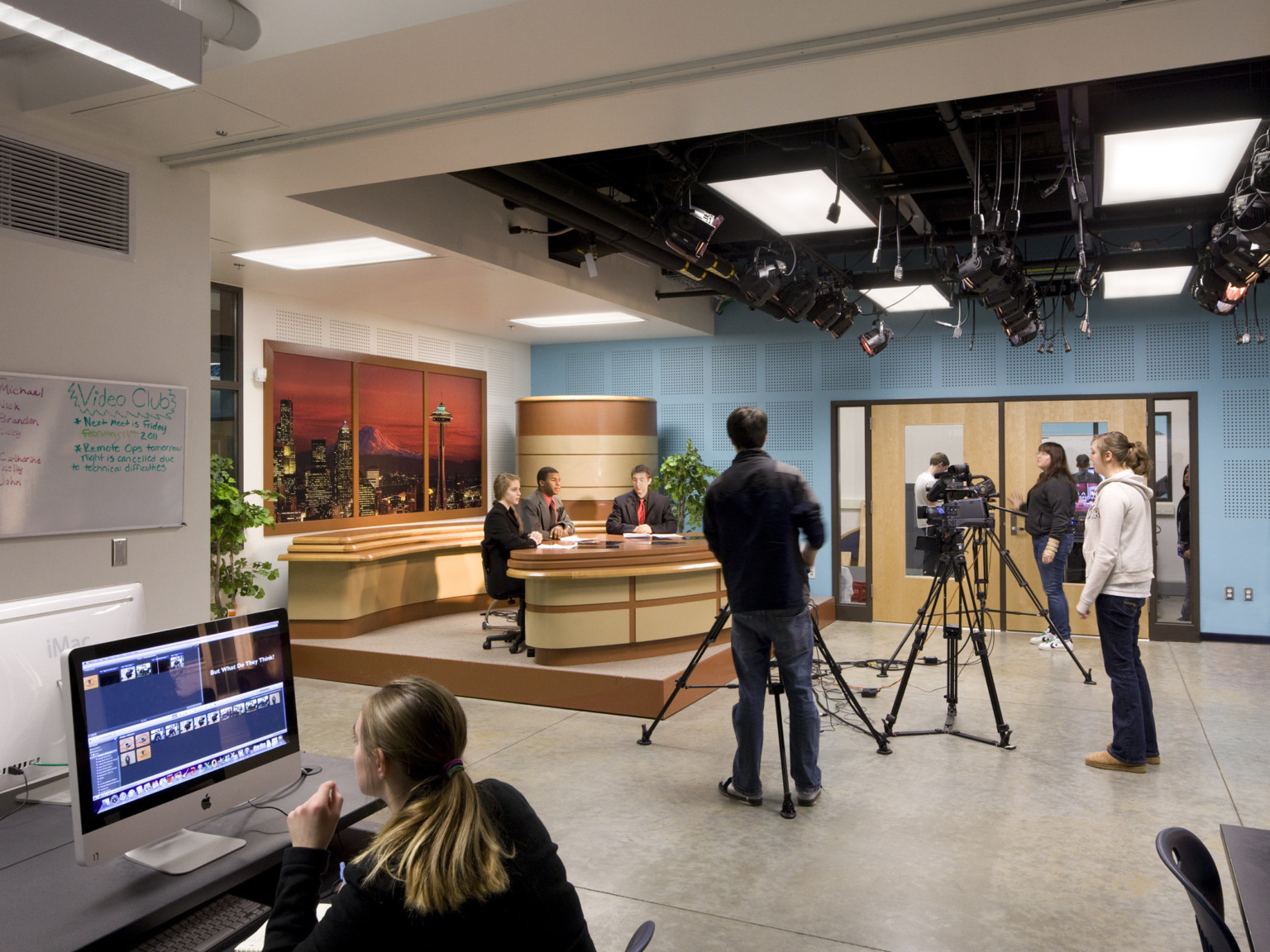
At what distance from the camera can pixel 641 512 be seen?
8336 millimetres

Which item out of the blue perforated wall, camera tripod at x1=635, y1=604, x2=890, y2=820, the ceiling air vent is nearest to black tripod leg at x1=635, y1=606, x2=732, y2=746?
camera tripod at x1=635, y1=604, x2=890, y2=820

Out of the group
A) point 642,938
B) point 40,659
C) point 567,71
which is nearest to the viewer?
point 642,938

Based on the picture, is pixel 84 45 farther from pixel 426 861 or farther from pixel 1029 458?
pixel 1029 458

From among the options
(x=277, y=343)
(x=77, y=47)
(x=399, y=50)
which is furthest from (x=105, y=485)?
(x=277, y=343)

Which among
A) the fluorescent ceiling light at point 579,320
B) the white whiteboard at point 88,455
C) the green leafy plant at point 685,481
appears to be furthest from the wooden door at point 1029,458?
the white whiteboard at point 88,455

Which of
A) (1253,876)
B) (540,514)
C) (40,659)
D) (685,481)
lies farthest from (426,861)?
(685,481)

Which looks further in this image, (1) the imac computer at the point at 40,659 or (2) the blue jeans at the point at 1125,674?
(2) the blue jeans at the point at 1125,674

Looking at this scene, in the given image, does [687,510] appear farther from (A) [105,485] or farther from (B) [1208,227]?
(A) [105,485]

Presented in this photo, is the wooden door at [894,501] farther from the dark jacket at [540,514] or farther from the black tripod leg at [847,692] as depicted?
the black tripod leg at [847,692]

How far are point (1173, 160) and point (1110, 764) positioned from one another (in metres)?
3.03

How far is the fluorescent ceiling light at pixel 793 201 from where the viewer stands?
4.55m

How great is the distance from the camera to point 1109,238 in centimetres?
805

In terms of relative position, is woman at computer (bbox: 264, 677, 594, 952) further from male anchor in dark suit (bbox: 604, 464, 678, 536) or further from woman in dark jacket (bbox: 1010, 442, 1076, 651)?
woman in dark jacket (bbox: 1010, 442, 1076, 651)

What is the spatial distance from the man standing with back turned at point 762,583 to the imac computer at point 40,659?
2545 mm
